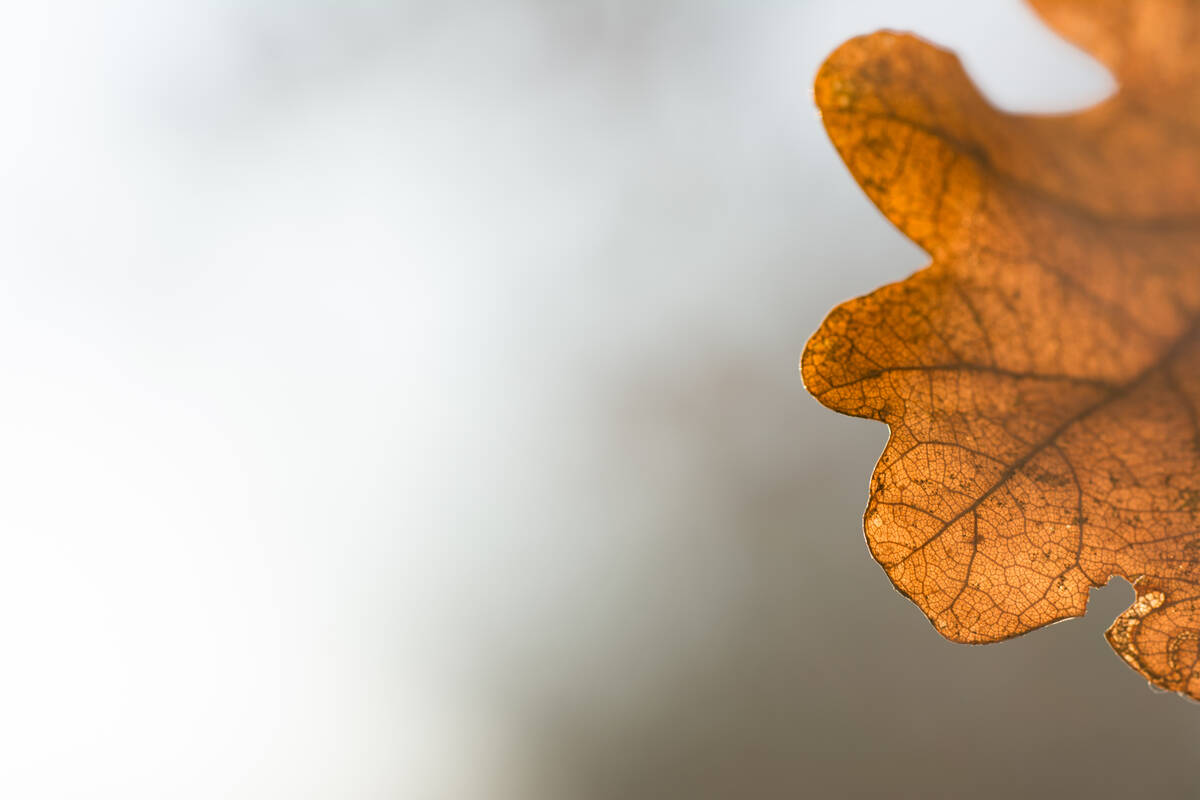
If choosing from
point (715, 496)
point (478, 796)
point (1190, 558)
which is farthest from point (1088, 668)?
point (1190, 558)

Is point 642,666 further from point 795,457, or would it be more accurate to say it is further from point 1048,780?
point 1048,780

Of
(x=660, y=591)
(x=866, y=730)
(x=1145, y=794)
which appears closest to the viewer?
(x=1145, y=794)

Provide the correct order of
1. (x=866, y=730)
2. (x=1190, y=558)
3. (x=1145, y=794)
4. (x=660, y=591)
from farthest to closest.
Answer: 1. (x=660, y=591)
2. (x=866, y=730)
3. (x=1145, y=794)
4. (x=1190, y=558)

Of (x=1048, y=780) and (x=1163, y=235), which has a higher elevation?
(x=1163, y=235)

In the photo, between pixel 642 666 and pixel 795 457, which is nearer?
pixel 795 457

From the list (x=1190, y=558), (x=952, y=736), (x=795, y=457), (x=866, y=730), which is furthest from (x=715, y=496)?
(x=1190, y=558)

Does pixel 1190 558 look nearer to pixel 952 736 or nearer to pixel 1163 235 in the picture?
pixel 1163 235

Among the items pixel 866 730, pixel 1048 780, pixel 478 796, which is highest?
pixel 478 796
